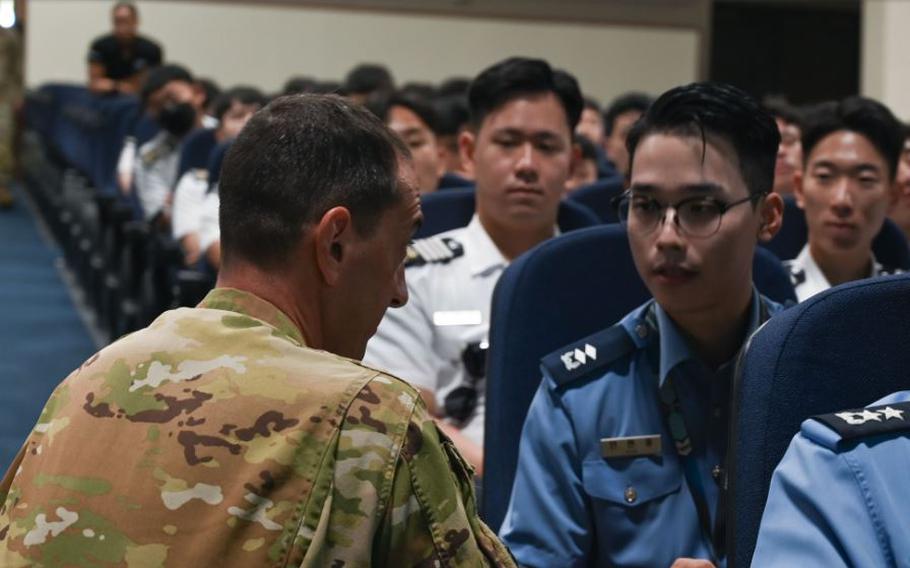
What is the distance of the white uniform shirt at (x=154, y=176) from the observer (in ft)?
18.1

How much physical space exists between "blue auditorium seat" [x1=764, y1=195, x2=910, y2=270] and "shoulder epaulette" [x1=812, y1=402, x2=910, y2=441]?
173cm

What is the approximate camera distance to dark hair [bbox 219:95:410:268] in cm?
127

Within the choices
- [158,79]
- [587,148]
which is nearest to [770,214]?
[587,148]

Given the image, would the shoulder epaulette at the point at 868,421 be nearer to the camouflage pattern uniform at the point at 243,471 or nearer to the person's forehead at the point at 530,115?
the camouflage pattern uniform at the point at 243,471

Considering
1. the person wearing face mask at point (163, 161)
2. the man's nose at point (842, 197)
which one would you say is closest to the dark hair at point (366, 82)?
the person wearing face mask at point (163, 161)

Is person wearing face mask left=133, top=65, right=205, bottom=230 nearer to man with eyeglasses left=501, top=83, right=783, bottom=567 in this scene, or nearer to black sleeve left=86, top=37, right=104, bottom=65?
black sleeve left=86, top=37, right=104, bottom=65

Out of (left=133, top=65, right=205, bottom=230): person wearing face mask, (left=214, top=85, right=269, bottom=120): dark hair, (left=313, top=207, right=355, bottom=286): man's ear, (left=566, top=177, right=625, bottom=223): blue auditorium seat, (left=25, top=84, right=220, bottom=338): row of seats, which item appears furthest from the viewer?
(left=133, top=65, right=205, bottom=230): person wearing face mask

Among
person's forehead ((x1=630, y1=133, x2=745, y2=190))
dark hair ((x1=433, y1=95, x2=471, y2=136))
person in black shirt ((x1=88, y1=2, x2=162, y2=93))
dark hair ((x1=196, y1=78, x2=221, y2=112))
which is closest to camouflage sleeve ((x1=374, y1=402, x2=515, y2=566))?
person's forehead ((x1=630, y1=133, x2=745, y2=190))

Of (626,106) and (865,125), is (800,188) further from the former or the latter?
(626,106)

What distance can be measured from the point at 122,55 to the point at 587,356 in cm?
758

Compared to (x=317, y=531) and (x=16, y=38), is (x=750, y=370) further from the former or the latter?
(x=16, y=38)

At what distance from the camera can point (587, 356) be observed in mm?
1830

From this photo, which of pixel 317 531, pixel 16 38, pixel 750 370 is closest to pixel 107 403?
pixel 317 531

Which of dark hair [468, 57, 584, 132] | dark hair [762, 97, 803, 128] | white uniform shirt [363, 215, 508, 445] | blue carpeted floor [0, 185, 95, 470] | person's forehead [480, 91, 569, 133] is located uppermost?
dark hair [468, 57, 584, 132]
